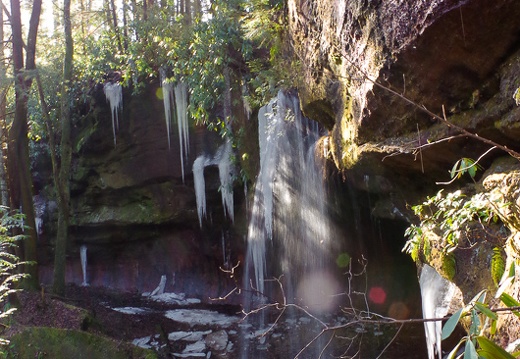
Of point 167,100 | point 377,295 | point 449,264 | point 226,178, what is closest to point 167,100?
point 167,100

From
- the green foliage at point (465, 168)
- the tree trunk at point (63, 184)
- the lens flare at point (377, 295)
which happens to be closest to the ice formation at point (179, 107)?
the tree trunk at point (63, 184)

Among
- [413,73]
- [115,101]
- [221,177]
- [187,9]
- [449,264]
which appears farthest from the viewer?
[187,9]

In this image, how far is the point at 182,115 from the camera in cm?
1187

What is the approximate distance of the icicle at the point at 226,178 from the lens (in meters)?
11.1

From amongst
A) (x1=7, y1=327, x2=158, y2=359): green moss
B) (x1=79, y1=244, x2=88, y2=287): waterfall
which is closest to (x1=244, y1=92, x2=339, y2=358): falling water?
(x1=7, y1=327, x2=158, y2=359): green moss

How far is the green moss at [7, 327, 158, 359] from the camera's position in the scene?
7.12 metres

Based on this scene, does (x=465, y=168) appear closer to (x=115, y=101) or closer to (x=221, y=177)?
(x=221, y=177)

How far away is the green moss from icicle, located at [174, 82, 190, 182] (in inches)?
211

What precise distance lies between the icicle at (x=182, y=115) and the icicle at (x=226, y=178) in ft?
3.69

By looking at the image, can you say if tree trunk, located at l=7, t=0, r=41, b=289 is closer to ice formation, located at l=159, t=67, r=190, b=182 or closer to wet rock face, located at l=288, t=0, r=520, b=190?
ice formation, located at l=159, t=67, r=190, b=182

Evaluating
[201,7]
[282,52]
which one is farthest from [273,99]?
[201,7]

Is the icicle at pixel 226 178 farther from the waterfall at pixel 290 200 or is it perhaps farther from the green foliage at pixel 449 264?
the green foliage at pixel 449 264

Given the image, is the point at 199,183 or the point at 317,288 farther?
the point at 199,183

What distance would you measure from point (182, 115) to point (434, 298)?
27.6ft
